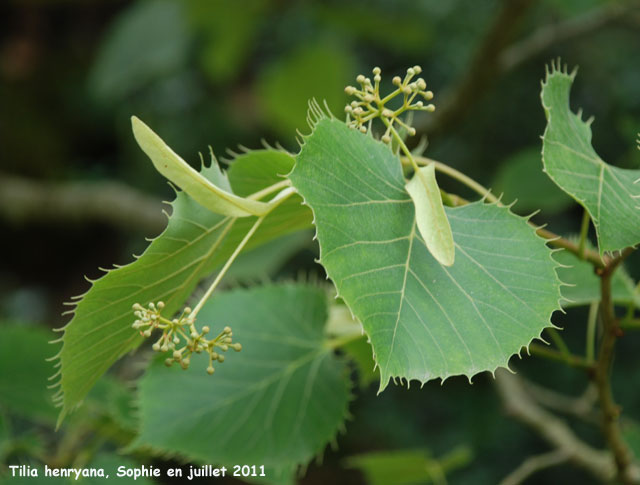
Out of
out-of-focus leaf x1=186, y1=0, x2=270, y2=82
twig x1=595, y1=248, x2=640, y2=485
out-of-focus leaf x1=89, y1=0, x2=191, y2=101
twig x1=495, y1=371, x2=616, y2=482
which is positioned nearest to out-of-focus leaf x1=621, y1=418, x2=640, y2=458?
twig x1=495, y1=371, x2=616, y2=482

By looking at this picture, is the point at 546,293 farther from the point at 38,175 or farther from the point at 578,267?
the point at 38,175

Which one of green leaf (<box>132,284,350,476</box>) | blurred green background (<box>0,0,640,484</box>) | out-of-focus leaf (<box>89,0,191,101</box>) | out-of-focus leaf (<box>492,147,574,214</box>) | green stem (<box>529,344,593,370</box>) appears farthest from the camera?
out-of-focus leaf (<box>89,0,191,101</box>)

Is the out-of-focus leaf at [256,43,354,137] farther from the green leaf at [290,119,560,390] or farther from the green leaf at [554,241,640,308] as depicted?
the green leaf at [290,119,560,390]

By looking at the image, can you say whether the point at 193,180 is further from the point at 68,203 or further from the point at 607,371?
the point at 68,203

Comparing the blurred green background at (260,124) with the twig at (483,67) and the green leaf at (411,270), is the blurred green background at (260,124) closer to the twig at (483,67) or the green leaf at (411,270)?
the twig at (483,67)

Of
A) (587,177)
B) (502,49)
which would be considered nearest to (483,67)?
(502,49)

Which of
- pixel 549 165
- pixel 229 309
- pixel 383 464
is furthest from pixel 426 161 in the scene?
pixel 383 464
